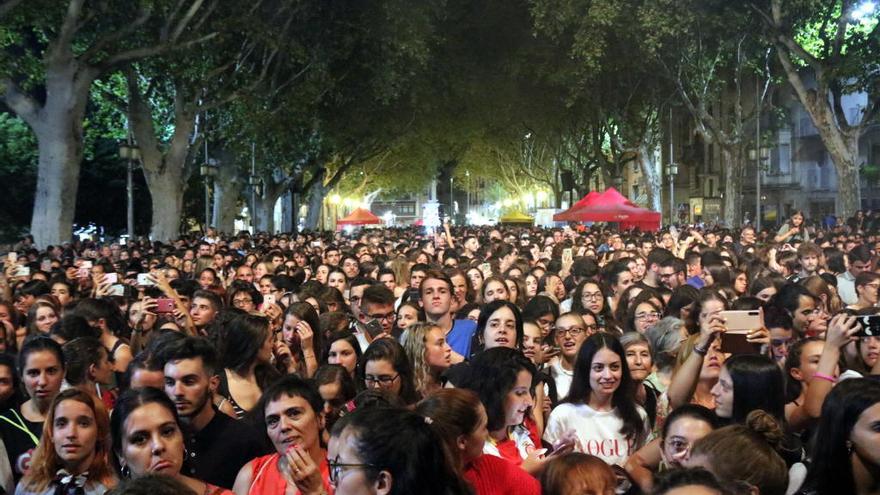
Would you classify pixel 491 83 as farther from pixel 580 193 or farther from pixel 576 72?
pixel 576 72

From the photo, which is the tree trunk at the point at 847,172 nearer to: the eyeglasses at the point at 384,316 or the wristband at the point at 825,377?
the eyeglasses at the point at 384,316

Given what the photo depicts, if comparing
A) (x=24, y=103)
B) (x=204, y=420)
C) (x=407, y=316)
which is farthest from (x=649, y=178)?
(x=204, y=420)

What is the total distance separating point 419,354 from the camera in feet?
21.6

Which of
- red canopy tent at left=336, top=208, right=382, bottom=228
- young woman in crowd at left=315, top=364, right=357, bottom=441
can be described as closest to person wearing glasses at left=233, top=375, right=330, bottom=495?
young woman in crowd at left=315, top=364, right=357, bottom=441

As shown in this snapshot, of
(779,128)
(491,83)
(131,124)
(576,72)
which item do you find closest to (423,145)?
(491,83)

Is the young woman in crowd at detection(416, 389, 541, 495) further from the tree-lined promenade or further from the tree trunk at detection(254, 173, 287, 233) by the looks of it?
the tree trunk at detection(254, 173, 287, 233)

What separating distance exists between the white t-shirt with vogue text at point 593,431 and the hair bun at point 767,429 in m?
1.16

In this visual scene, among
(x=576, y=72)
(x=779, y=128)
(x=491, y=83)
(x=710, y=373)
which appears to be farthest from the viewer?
(x=779, y=128)

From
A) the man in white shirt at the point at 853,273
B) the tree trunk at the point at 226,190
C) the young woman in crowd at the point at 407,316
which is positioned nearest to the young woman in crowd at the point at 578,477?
the young woman in crowd at the point at 407,316

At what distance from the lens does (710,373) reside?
591cm

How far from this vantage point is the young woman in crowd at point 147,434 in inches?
175

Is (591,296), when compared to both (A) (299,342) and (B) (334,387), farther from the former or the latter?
(B) (334,387)

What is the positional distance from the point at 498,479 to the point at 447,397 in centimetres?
40

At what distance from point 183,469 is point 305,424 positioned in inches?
25.7
